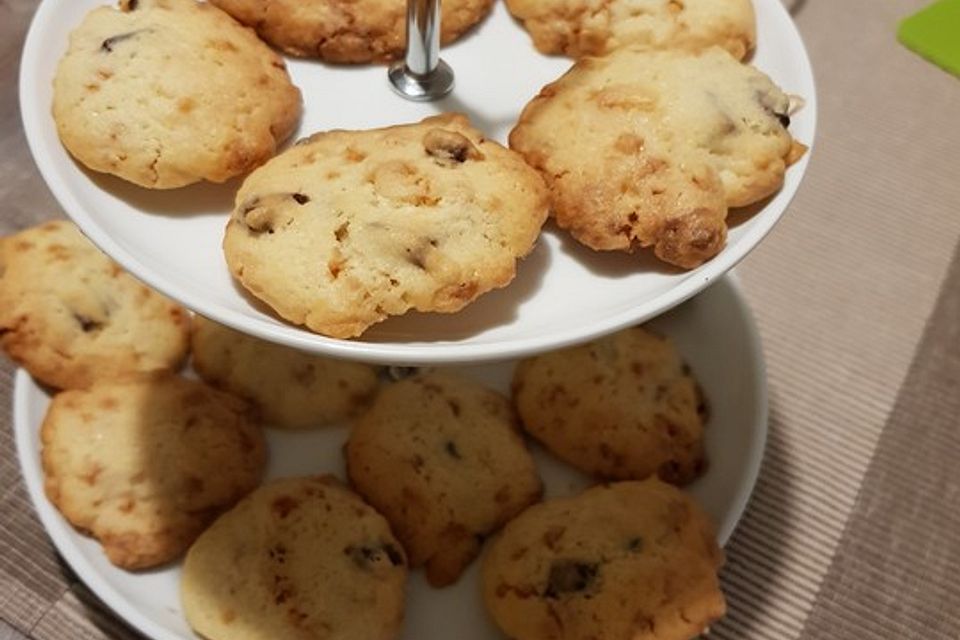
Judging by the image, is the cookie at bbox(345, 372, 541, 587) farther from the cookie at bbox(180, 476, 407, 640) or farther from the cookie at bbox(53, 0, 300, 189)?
the cookie at bbox(53, 0, 300, 189)

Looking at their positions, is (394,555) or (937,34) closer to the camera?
(394,555)

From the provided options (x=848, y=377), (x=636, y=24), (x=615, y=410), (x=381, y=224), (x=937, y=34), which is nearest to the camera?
(x=381, y=224)

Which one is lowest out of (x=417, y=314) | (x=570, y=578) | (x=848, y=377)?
(x=848, y=377)

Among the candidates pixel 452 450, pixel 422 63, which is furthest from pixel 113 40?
pixel 452 450

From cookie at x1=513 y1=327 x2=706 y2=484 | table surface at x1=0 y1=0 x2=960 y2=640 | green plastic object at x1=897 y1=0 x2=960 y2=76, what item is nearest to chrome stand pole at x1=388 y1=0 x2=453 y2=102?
cookie at x1=513 y1=327 x2=706 y2=484

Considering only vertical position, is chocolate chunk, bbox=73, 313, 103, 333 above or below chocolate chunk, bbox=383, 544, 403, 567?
above

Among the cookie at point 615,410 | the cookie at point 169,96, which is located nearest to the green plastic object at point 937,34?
the cookie at point 615,410

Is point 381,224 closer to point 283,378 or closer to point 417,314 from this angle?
point 417,314

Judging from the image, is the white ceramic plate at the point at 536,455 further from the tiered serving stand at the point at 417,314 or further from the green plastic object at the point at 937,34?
the green plastic object at the point at 937,34
